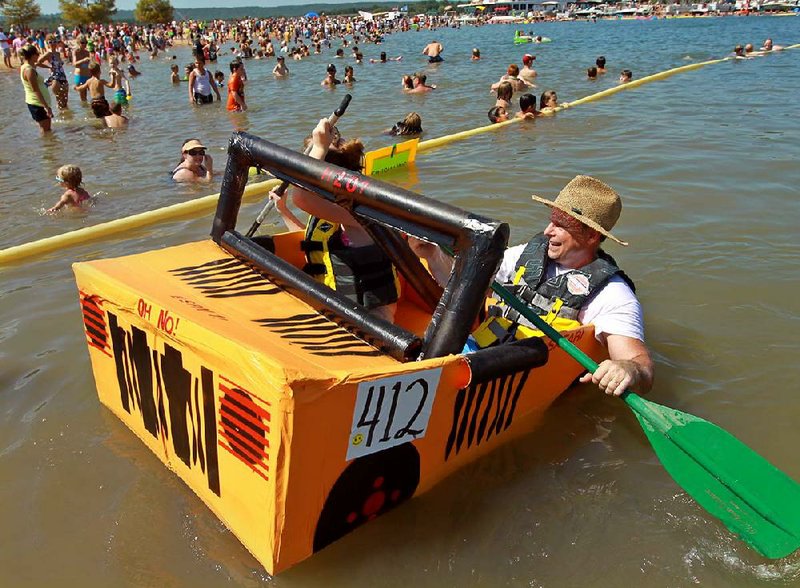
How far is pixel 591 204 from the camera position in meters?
3.01

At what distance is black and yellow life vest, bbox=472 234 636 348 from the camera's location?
2.99 m

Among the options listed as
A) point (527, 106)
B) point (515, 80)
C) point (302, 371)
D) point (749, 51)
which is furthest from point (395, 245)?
point (749, 51)

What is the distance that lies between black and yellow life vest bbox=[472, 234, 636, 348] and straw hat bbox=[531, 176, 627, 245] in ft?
0.65

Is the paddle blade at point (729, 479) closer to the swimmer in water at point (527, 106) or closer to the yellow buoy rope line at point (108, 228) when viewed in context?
the yellow buoy rope line at point (108, 228)

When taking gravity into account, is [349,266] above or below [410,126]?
above

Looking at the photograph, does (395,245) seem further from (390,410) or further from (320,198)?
(390,410)

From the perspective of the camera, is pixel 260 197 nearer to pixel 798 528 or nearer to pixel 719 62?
pixel 798 528

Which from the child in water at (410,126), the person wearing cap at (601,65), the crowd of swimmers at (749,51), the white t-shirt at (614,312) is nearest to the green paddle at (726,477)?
the white t-shirt at (614,312)

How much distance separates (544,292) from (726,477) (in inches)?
45.9

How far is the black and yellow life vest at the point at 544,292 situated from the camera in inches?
118

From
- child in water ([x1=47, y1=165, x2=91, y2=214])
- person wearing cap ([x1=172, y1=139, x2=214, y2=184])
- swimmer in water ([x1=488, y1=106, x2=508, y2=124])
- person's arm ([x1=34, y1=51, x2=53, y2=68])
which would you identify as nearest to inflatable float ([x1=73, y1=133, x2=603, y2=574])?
child in water ([x1=47, y1=165, x2=91, y2=214])

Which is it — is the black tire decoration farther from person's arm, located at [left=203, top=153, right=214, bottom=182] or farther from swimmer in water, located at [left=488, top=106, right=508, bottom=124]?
swimmer in water, located at [left=488, top=106, right=508, bottom=124]

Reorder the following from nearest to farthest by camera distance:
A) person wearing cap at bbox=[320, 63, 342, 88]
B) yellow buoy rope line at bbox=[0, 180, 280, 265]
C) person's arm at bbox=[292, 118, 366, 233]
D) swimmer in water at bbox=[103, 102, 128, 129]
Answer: person's arm at bbox=[292, 118, 366, 233], yellow buoy rope line at bbox=[0, 180, 280, 265], swimmer in water at bbox=[103, 102, 128, 129], person wearing cap at bbox=[320, 63, 342, 88]

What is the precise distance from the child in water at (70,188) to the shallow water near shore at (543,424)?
0.18 meters
